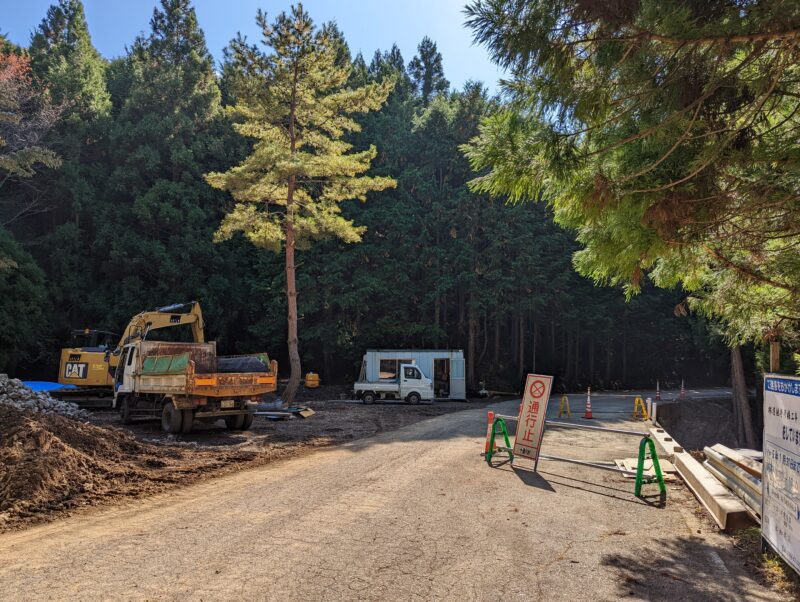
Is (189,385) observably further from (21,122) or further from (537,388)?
(21,122)

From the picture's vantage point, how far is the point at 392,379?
23.8m

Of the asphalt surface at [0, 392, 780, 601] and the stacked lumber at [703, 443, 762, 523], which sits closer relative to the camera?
the asphalt surface at [0, 392, 780, 601]

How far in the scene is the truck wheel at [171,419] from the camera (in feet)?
42.4

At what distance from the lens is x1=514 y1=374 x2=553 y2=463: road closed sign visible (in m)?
8.99

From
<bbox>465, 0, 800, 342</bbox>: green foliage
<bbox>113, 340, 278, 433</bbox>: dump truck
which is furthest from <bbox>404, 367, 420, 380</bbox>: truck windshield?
<bbox>465, 0, 800, 342</bbox>: green foliage

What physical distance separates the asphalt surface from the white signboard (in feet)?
1.60

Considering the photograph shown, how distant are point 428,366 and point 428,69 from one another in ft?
145

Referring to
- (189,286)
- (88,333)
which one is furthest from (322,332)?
(88,333)

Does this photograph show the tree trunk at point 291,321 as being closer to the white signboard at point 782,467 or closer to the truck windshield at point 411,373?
the truck windshield at point 411,373

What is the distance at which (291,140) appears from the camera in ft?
66.2

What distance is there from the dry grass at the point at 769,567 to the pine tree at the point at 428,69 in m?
58.4

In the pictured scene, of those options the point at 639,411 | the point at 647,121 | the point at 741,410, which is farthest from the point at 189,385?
the point at 741,410

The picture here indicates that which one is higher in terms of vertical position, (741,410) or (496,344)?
(496,344)

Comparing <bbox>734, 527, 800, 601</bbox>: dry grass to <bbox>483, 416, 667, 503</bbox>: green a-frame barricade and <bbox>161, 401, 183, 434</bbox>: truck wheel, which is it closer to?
<bbox>483, 416, 667, 503</bbox>: green a-frame barricade
